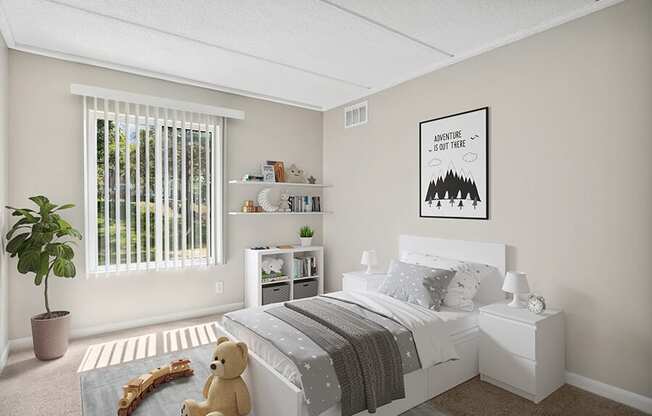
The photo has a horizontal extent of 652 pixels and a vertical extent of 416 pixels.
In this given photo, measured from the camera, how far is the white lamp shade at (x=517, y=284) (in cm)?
261

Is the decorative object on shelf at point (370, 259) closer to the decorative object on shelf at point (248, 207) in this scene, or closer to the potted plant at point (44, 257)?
the decorative object on shelf at point (248, 207)

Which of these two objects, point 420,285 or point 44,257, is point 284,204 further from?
point 44,257

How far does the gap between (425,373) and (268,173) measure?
287 cm

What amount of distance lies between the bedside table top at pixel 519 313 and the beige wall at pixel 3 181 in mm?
3678

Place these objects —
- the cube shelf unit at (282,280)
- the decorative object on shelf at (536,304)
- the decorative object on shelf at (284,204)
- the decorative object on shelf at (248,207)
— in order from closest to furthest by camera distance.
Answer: the decorative object on shelf at (536,304) → the cube shelf unit at (282,280) → the decorative object on shelf at (248,207) → the decorative object on shelf at (284,204)

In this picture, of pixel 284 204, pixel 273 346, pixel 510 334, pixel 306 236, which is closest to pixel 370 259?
pixel 306 236

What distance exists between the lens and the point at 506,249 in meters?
2.99

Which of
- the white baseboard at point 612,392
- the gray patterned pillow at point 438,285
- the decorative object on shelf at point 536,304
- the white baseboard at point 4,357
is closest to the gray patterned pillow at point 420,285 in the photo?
the gray patterned pillow at point 438,285

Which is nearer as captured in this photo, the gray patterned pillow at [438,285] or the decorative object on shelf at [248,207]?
the gray patterned pillow at [438,285]

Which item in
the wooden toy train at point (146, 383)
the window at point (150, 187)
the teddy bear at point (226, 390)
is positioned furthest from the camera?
the window at point (150, 187)

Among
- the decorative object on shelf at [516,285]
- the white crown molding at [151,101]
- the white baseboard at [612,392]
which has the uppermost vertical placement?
the white crown molding at [151,101]

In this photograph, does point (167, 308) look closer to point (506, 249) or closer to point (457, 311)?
point (457, 311)

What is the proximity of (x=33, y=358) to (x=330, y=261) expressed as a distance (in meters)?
3.14

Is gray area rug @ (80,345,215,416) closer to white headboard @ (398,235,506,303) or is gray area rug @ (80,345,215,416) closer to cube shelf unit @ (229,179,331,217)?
cube shelf unit @ (229,179,331,217)
